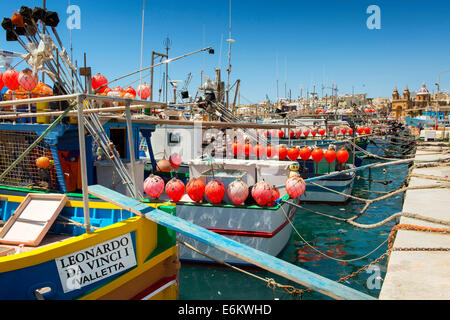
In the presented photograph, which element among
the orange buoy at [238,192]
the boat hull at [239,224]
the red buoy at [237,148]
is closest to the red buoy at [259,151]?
the red buoy at [237,148]

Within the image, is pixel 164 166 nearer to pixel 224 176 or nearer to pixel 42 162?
pixel 224 176

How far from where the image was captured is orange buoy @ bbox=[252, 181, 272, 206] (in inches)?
377

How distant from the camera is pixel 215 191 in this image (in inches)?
382

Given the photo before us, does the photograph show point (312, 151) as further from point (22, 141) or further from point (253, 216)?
point (22, 141)

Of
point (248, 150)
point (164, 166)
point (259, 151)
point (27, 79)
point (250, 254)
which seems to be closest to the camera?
point (250, 254)

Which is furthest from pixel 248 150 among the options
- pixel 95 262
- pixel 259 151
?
pixel 95 262

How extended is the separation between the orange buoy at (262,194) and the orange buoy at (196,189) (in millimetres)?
1530

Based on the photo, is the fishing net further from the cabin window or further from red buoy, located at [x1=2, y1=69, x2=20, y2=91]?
the cabin window

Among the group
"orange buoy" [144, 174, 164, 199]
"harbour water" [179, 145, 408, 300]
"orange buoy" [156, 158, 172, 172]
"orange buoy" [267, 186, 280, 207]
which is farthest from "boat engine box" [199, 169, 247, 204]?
"orange buoy" [156, 158, 172, 172]

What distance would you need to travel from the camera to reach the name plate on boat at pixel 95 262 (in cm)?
425

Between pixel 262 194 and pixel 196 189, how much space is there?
1913mm

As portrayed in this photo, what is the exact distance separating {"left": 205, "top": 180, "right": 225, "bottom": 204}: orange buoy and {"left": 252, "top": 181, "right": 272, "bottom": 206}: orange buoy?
918 mm
